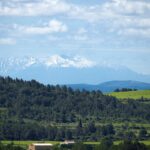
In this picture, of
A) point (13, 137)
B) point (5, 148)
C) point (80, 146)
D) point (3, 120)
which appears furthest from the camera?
point (3, 120)

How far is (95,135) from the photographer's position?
18362 centimetres

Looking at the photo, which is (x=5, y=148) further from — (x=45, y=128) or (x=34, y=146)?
(x=45, y=128)

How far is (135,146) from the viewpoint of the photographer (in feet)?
427

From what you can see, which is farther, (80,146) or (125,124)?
(125,124)

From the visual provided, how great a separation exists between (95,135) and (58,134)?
37.3ft

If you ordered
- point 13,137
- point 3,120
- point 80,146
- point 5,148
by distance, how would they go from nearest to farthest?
point 5,148 < point 80,146 < point 13,137 < point 3,120

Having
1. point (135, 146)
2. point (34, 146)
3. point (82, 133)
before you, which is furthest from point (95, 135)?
point (135, 146)

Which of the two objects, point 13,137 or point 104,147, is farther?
point 13,137

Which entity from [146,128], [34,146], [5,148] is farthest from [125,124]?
[5,148]

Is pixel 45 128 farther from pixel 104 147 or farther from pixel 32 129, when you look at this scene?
pixel 104 147

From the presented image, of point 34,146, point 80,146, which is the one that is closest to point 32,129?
point 34,146

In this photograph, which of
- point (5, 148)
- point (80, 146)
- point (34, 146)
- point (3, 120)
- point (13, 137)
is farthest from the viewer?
point (3, 120)

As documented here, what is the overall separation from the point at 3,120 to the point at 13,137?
1739 cm

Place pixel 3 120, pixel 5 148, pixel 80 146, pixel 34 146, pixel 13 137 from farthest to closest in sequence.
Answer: pixel 3 120
pixel 13 137
pixel 34 146
pixel 80 146
pixel 5 148
